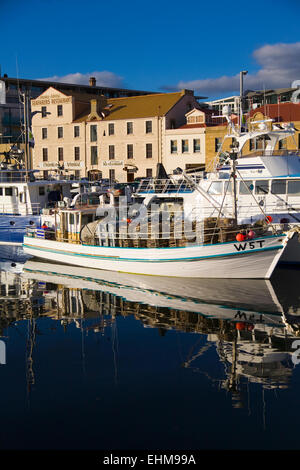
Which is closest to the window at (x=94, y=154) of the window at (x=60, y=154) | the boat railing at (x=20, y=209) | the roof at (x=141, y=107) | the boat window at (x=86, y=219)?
the roof at (x=141, y=107)

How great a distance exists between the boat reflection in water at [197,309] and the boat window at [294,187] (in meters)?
3.73

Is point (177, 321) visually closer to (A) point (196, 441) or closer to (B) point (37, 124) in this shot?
(A) point (196, 441)

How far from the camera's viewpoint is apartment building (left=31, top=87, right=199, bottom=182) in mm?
54375

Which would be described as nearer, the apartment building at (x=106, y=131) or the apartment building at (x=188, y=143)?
the apartment building at (x=188, y=143)

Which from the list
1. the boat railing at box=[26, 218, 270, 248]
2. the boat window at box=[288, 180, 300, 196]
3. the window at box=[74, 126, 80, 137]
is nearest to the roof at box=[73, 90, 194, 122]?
the window at box=[74, 126, 80, 137]

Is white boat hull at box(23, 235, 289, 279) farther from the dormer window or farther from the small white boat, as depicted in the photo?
the dormer window

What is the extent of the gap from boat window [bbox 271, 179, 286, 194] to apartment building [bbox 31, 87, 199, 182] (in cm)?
2932

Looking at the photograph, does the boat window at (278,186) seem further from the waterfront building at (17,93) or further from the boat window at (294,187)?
the waterfront building at (17,93)

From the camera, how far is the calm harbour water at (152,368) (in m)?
9.95

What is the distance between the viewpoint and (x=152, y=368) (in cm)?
1293

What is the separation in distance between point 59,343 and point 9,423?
15.1 ft

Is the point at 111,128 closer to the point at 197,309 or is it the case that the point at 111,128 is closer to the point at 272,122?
the point at 272,122

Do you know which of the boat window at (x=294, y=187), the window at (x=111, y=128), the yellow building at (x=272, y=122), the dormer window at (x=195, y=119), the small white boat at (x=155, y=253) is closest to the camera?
the small white boat at (x=155, y=253)

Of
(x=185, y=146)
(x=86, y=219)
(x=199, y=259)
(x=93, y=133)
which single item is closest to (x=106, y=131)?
(x=93, y=133)
